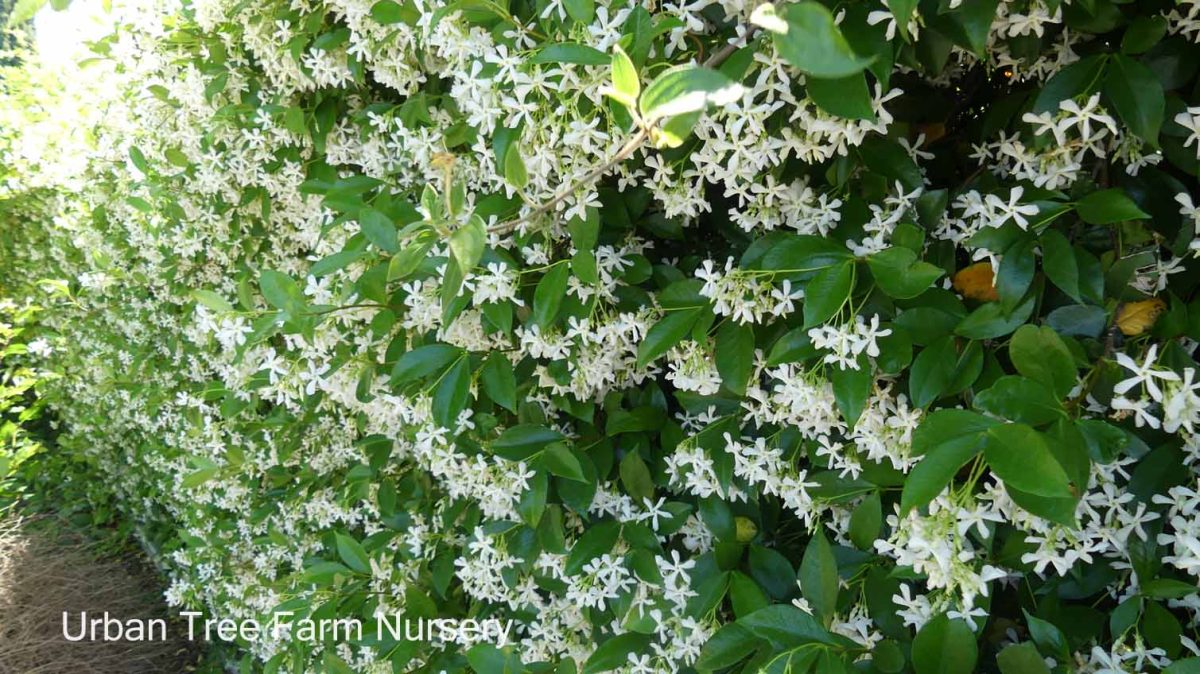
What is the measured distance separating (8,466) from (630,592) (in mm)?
3544

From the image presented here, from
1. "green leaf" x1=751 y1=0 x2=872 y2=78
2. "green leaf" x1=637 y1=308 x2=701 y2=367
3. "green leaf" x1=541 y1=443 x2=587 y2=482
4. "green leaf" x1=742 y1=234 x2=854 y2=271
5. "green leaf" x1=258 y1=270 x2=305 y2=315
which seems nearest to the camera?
"green leaf" x1=751 y1=0 x2=872 y2=78

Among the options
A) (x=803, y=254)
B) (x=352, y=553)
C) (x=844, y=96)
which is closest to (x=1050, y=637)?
(x=803, y=254)

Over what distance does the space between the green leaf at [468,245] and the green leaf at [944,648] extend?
0.53 m

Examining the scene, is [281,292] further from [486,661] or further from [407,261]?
[486,661]

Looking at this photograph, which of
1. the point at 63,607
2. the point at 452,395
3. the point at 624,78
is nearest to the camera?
the point at 624,78

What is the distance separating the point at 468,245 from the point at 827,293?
33 cm

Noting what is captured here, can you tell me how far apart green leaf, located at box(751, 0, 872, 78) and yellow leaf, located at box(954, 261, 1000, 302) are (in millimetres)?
465

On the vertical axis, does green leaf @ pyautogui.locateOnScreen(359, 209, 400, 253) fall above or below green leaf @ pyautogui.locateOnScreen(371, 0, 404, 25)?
below

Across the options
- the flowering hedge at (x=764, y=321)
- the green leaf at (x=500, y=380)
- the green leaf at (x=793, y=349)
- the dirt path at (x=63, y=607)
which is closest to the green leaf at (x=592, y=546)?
the flowering hedge at (x=764, y=321)

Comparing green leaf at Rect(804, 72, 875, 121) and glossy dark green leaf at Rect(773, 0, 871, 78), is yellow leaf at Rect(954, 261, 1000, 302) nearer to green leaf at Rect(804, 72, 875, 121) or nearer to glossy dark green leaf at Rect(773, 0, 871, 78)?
green leaf at Rect(804, 72, 875, 121)

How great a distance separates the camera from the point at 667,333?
861mm

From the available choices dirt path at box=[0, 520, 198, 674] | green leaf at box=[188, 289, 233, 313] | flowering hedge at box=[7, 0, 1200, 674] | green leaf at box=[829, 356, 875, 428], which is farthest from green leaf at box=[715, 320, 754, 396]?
dirt path at box=[0, 520, 198, 674]

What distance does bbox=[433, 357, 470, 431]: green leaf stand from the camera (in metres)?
0.99

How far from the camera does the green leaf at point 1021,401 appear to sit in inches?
24.1
